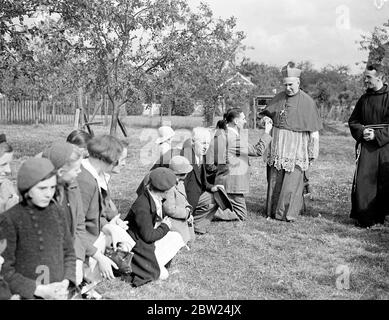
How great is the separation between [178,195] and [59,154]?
2.47 metres

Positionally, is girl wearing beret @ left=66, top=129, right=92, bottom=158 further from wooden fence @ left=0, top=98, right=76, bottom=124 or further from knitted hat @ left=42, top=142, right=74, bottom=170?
wooden fence @ left=0, top=98, right=76, bottom=124

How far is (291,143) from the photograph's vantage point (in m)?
7.64

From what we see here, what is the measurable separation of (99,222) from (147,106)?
10.7 m

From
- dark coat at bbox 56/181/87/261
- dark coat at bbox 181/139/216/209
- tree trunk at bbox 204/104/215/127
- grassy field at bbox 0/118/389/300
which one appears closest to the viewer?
dark coat at bbox 56/181/87/261

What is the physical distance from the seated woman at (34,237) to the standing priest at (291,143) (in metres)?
4.87

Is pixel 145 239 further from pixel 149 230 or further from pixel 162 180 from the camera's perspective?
pixel 162 180

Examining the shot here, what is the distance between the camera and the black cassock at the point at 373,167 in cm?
731

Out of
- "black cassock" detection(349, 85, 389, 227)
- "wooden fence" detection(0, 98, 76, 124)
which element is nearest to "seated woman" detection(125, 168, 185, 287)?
"black cassock" detection(349, 85, 389, 227)

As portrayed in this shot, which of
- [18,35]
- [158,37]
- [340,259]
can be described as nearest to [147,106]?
[158,37]

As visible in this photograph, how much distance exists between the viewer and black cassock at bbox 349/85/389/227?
7309 millimetres

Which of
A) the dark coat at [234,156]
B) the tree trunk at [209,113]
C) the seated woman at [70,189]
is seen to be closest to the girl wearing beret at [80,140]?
the seated woman at [70,189]

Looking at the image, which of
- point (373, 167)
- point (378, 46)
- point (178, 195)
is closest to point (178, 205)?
point (178, 195)
